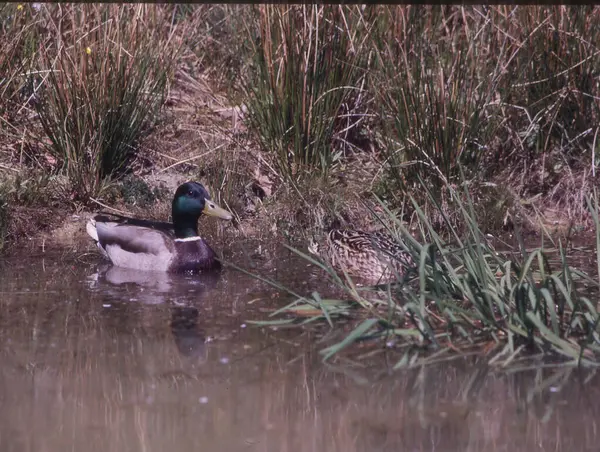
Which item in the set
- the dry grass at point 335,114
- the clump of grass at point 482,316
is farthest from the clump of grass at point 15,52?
the clump of grass at point 482,316

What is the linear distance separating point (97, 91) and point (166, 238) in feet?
4.00

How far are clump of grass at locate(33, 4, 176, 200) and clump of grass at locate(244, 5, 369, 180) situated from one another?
82cm

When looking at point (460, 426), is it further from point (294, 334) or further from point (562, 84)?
point (562, 84)

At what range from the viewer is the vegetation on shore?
7.58m

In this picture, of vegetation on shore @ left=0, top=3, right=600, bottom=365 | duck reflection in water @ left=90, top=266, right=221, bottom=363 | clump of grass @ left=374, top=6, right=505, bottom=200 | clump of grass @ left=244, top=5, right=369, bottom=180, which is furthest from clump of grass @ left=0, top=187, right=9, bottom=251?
Answer: clump of grass @ left=374, top=6, right=505, bottom=200

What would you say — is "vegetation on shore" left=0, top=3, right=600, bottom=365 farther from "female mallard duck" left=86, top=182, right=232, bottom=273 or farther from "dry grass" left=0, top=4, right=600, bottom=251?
"female mallard duck" left=86, top=182, right=232, bottom=273

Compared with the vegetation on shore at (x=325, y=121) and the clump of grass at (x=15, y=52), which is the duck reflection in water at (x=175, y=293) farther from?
the clump of grass at (x=15, y=52)

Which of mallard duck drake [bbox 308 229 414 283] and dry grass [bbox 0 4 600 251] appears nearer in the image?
mallard duck drake [bbox 308 229 414 283]

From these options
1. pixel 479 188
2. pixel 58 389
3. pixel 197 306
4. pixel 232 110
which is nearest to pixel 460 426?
pixel 58 389

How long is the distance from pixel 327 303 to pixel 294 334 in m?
0.21

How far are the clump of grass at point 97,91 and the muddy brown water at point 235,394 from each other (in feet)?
7.13

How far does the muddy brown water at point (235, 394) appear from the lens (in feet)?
13.5

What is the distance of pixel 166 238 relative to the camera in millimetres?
7285

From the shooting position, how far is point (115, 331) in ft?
18.0
